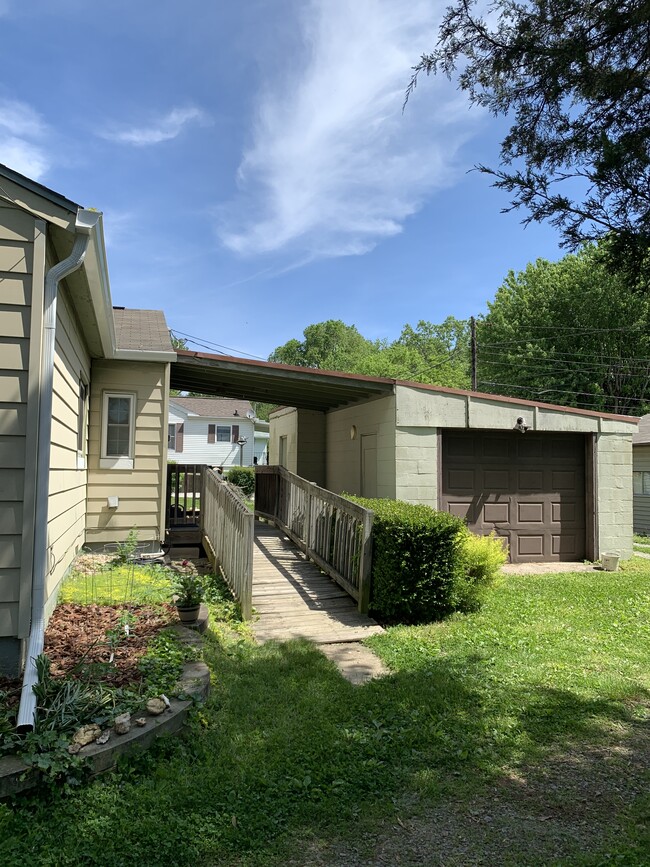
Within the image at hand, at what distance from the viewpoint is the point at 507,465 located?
986 centimetres

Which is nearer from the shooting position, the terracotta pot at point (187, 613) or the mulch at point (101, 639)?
the mulch at point (101, 639)

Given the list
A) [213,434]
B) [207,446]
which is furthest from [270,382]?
[207,446]

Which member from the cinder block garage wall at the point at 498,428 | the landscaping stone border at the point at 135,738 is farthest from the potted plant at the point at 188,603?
the cinder block garage wall at the point at 498,428

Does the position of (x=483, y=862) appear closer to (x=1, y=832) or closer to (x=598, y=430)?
(x=1, y=832)

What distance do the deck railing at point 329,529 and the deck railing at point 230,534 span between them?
119 centimetres

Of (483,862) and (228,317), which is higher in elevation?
(228,317)

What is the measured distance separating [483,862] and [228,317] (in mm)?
45700

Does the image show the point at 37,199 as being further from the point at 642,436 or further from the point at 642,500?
the point at 642,500

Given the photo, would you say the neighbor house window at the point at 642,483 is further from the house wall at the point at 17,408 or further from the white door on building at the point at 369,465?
the house wall at the point at 17,408

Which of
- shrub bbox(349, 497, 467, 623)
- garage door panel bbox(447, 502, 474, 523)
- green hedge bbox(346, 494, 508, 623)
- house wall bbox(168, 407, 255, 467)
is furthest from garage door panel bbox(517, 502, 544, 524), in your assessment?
house wall bbox(168, 407, 255, 467)

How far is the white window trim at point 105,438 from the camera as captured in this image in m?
7.87

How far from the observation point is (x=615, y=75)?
300 centimetres

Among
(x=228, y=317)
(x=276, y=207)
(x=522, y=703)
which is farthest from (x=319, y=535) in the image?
(x=228, y=317)

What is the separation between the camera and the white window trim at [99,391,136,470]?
7871 mm
